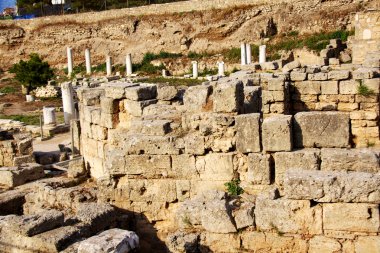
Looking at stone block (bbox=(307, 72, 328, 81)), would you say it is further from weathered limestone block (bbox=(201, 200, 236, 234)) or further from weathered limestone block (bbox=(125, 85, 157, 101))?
weathered limestone block (bbox=(201, 200, 236, 234))

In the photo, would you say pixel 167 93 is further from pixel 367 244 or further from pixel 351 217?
pixel 367 244

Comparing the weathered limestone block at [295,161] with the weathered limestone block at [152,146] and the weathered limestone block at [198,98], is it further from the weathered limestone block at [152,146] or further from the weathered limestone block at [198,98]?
the weathered limestone block at [198,98]

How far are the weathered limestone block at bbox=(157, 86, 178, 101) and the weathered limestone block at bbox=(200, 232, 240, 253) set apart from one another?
5.55 meters

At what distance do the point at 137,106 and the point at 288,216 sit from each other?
6141 mm

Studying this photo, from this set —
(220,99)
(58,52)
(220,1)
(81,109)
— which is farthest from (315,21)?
(220,99)

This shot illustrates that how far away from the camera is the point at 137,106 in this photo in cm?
1260

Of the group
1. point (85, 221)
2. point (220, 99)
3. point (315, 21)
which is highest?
point (315, 21)

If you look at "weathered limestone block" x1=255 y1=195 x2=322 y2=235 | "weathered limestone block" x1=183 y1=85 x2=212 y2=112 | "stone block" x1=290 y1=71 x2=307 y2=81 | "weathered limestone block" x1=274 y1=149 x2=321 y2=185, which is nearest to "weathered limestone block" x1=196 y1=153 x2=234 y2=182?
"weathered limestone block" x1=274 y1=149 x2=321 y2=185

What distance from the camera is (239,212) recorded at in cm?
755

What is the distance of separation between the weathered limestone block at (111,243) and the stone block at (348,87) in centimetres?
739

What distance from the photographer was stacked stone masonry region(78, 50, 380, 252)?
714 cm

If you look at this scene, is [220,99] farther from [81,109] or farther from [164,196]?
[81,109]

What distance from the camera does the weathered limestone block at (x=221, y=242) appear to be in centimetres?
752

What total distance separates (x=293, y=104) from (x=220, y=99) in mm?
4338
